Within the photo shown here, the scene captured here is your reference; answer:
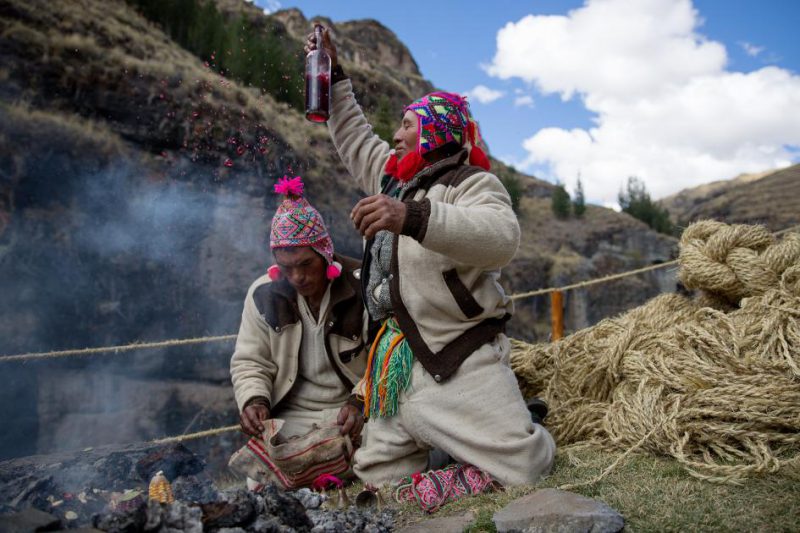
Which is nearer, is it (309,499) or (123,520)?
(123,520)

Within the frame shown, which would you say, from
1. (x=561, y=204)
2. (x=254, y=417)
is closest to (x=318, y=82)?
(x=254, y=417)

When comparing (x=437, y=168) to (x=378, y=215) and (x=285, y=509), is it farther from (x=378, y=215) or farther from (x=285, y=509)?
(x=285, y=509)

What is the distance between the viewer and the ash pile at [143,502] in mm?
1702

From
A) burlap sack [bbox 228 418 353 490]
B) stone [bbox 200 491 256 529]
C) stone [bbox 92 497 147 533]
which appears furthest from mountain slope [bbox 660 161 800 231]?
stone [bbox 92 497 147 533]

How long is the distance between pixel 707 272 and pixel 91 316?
10208 millimetres

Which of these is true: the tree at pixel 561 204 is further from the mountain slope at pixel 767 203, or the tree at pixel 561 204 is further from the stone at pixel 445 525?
the stone at pixel 445 525

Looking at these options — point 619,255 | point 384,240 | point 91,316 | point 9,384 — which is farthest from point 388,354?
point 619,255

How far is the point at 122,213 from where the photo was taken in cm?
1158

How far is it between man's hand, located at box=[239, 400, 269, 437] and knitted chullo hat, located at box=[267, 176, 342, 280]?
26.8 inches

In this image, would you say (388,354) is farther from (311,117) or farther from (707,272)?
(707,272)

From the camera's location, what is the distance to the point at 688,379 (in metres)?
2.88

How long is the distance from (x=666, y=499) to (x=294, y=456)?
161cm

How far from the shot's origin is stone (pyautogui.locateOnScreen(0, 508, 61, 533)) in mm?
1594

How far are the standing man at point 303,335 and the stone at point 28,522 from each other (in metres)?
1.30
